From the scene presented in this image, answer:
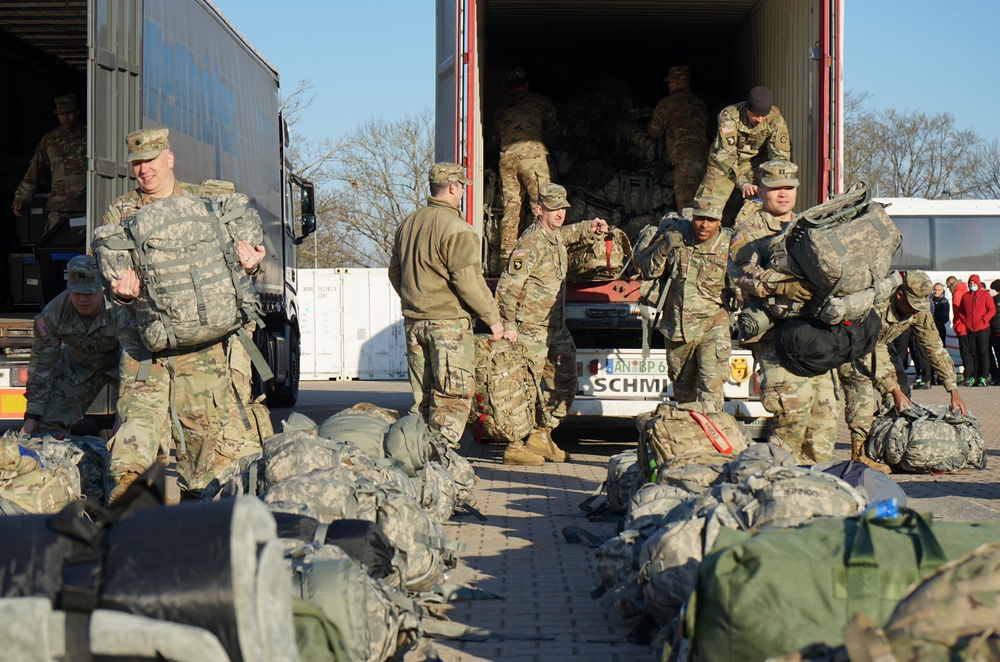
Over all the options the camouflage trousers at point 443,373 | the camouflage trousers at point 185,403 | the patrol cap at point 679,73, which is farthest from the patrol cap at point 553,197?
the camouflage trousers at point 185,403

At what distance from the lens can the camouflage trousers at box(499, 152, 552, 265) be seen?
977cm

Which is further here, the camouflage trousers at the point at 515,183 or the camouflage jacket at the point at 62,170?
the camouflage jacket at the point at 62,170

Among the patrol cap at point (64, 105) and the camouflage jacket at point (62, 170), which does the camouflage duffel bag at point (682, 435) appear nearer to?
the camouflage jacket at point (62, 170)

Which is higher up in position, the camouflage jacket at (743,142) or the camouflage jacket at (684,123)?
the camouflage jacket at (684,123)

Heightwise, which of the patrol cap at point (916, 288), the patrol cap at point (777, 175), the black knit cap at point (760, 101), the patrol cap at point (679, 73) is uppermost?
the patrol cap at point (679, 73)

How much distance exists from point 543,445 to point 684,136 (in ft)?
10.5

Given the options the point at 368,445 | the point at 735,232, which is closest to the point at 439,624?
the point at 368,445

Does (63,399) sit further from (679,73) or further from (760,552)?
(679,73)

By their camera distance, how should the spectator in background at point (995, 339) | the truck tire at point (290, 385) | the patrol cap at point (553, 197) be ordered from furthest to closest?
the spectator in background at point (995, 339) < the truck tire at point (290, 385) < the patrol cap at point (553, 197)

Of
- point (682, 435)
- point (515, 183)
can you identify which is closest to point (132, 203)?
point (682, 435)

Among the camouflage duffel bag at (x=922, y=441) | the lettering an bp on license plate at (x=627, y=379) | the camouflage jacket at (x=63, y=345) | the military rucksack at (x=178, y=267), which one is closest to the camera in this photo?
the military rucksack at (x=178, y=267)

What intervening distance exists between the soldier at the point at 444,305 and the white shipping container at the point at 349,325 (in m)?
14.9

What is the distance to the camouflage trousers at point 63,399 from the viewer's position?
677 cm

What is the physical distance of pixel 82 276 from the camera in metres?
6.65
